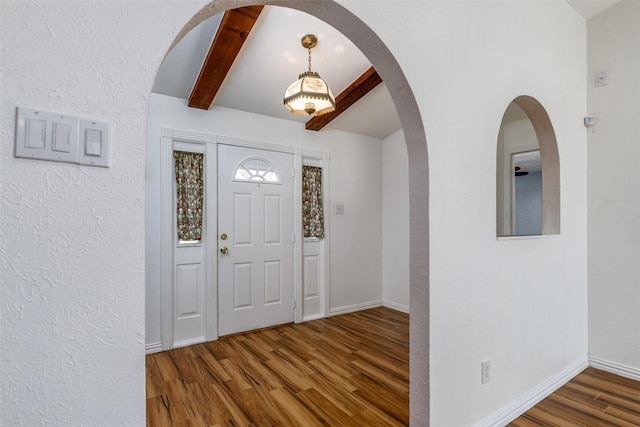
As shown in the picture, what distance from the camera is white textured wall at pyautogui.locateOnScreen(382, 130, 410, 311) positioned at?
164 inches

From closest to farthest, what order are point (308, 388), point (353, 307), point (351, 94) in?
point (308, 388) → point (351, 94) → point (353, 307)

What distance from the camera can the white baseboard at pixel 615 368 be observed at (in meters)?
2.38

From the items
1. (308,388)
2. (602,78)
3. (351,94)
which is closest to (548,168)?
(602,78)

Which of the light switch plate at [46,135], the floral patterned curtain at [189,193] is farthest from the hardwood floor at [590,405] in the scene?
the floral patterned curtain at [189,193]

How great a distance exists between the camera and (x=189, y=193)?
312cm

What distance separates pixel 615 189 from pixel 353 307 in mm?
2907

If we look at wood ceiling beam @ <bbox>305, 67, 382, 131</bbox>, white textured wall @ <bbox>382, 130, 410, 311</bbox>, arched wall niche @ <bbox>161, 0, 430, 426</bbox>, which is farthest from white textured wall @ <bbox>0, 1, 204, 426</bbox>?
white textured wall @ <bbox>382, 130, 410, 311</bbox>

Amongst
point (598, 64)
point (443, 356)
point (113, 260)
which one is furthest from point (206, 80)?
point (598, 64)

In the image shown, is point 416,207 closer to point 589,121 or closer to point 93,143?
point 93,143

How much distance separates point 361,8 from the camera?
1.24 meters

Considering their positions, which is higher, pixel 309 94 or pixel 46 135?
pixel 309 94

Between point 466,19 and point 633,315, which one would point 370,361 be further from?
point 466,19

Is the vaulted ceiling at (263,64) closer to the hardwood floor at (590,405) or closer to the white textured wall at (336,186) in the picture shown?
the white textured wall at (336,186)

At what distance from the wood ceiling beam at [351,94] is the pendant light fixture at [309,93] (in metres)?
0.65
